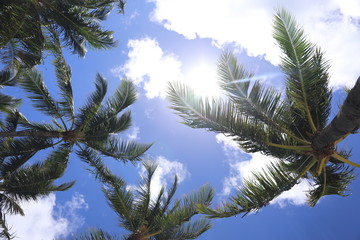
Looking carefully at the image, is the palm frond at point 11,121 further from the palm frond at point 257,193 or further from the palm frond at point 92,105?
the palm frond at point 257,193

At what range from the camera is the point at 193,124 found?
6113 millimetres

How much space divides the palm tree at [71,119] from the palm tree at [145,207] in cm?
78

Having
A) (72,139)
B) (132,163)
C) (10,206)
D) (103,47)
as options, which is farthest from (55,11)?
(10,206)

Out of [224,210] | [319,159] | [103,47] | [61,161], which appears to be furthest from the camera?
[61,161]

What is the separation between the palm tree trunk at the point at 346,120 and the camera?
160 inches

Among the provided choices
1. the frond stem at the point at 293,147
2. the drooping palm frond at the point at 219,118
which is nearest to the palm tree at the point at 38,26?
the drooping palm frond at the point at 219,118

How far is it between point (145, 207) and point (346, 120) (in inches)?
316

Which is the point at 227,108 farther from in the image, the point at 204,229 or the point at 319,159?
the point at 204,229

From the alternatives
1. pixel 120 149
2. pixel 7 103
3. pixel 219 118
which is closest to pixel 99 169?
pixel 120 149

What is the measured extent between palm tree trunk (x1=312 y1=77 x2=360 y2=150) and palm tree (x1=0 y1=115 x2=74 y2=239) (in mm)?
8213

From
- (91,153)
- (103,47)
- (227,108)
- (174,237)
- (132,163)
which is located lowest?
(174,237)

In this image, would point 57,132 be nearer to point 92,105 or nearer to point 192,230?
point 92,105

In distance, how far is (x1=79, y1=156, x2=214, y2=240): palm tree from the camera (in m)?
10.5

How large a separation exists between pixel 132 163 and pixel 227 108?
6.02 m
